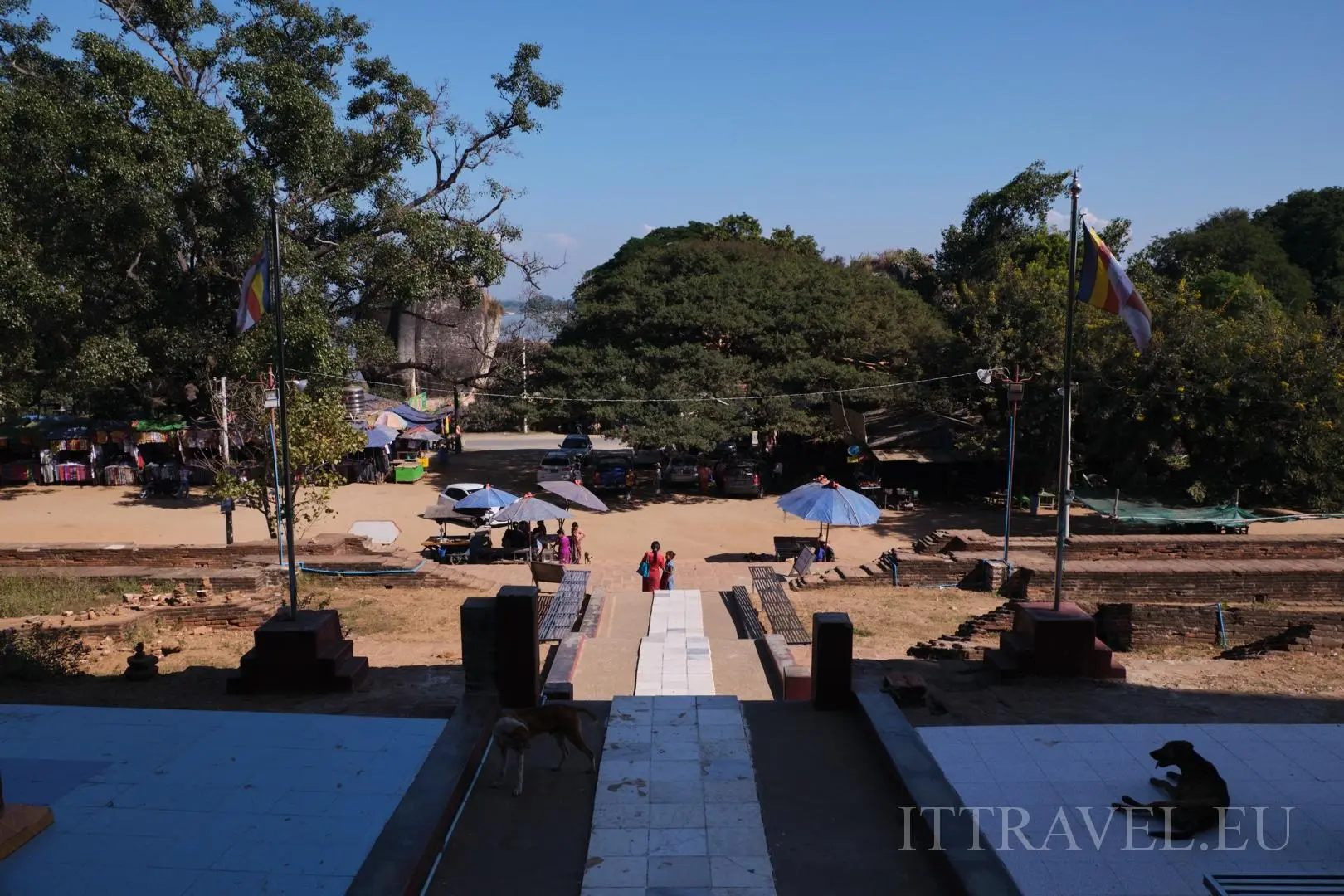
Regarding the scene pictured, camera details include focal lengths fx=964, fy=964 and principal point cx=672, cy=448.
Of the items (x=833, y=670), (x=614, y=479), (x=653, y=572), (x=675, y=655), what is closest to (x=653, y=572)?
(x=653, y=572)

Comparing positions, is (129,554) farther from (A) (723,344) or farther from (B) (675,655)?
(A) (723,344)

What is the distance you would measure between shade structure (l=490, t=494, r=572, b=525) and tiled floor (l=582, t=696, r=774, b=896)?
381 inches

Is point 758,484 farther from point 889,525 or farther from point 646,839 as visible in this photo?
point 646,839

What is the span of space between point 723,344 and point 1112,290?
68.0 feet

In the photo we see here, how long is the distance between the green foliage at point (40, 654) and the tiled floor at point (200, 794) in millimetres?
1971

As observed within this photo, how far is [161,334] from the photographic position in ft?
79.9

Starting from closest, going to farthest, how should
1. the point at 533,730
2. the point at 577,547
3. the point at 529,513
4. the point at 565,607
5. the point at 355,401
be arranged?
the point at 533,730, the point at 565,607, the point at 529,513, the point at 577,547, the point at 355,401

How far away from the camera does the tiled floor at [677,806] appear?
526cm

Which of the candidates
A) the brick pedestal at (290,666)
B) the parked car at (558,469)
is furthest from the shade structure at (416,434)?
the brick pedestal at (290,666)

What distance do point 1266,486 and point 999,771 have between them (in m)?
17.8

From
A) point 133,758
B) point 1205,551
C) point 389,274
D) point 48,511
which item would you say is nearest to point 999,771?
point 133,758

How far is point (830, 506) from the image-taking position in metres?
17.4

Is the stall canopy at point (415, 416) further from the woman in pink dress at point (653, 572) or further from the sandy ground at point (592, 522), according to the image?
the woman in pink dress at point (653, 572)

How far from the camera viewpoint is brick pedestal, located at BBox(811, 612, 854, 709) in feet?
25.3
